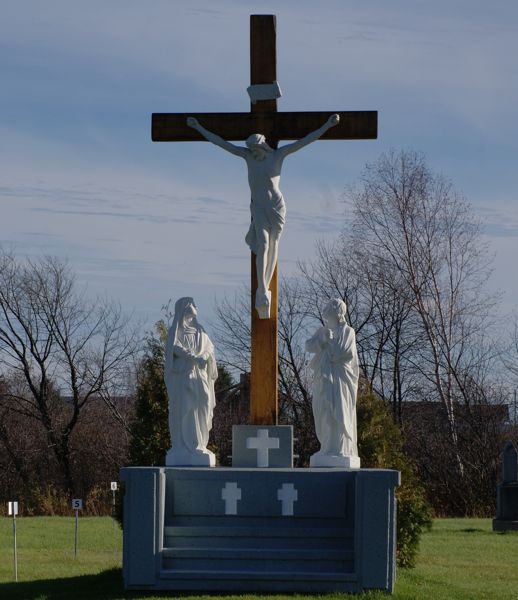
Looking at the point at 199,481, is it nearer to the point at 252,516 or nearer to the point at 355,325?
the point at 252,516

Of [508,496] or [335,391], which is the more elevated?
[335,391]

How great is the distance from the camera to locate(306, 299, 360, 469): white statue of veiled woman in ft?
41.1

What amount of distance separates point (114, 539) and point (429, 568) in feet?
24.3

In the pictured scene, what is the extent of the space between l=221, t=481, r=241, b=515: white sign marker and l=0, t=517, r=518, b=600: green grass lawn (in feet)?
2.99

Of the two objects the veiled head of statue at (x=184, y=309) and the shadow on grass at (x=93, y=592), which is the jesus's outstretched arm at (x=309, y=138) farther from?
the shadow on grass at (x=93, y=592)

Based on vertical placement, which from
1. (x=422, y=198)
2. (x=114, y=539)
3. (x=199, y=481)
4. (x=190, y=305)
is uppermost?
(x=422, y=198)

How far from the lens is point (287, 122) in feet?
43.1

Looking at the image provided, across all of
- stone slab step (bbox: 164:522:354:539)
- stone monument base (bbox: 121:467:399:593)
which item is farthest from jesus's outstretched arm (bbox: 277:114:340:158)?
stone slab step (bbox: 164:522:354:539)

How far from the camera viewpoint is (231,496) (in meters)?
12.0

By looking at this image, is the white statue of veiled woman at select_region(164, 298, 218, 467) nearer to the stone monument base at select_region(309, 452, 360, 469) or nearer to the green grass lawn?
the stone monument base at select_region(309, 452, 360, 469)

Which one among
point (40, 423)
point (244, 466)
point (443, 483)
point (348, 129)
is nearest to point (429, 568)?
point (244, 466)

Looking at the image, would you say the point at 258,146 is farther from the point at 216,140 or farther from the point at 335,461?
the point at 335,461

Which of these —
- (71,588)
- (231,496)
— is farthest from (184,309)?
(71,588)

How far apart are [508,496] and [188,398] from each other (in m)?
14.8
